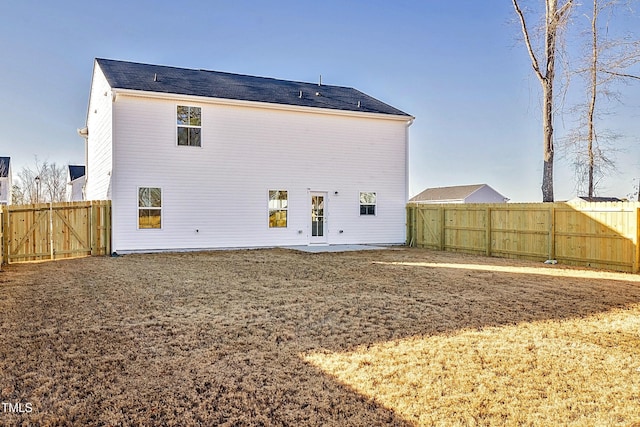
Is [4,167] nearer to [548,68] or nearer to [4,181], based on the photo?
[4,181]

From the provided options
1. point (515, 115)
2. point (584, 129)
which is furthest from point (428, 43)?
point (584, 129)

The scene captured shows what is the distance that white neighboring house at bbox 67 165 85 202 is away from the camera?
37375mm

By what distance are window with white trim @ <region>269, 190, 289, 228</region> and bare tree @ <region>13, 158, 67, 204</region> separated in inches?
1315

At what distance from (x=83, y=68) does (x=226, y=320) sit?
2130cm

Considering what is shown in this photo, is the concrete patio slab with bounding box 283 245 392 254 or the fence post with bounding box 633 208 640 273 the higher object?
the fence post with bounding box 633 208 640 273

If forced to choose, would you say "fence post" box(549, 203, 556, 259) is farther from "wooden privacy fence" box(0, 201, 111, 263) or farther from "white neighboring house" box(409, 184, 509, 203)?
"white neighboring house" box(409, 184, 509, 203)

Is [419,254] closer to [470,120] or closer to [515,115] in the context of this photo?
[515,115]

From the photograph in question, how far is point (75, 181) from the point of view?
1483 inches

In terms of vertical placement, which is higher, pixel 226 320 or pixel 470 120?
pixel 470 120

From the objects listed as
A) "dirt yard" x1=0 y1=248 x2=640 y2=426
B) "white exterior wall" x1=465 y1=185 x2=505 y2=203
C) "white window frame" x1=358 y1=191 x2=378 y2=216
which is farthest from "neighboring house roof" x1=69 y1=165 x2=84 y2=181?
"white exterior wall" x1=465 y1=185 x2=505 y2=203

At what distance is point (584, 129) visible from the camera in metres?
19.8

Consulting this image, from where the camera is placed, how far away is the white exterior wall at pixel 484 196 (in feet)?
136

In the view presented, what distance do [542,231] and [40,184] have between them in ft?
140

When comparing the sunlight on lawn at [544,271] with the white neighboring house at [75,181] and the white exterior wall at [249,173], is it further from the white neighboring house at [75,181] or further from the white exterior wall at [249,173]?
the white neighboring house at [75,181]
